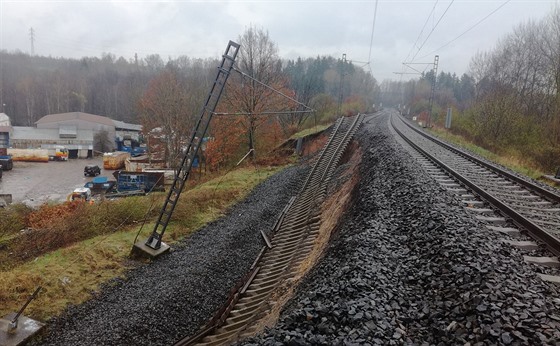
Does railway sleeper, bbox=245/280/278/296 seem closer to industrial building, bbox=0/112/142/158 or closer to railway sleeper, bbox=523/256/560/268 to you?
railway sleeper, bbox=523/256/560/268

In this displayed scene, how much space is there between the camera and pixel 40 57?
163 m

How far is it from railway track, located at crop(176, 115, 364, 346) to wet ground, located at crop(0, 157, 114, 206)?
1042 inches

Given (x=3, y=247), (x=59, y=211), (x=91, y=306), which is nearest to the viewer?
(x=91, y=306)

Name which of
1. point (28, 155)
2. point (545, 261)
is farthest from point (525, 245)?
point (28, 155)

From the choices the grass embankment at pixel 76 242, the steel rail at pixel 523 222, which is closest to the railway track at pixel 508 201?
the steel rail at pixel 523 222

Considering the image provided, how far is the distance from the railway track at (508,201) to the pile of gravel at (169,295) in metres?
7.14

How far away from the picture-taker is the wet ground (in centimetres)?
3776

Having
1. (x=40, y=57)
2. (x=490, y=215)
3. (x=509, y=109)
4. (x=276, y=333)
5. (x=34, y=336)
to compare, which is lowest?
(x=34, y=336)

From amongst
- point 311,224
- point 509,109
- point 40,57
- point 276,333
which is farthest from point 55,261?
point 40,57

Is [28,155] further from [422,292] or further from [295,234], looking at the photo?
[422,292]

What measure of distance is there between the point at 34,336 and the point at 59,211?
1324cm

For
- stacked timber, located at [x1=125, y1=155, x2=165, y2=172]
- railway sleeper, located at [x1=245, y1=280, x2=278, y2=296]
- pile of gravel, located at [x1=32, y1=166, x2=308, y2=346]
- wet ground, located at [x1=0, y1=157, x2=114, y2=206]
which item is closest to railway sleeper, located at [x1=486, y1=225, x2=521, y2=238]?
railway sleeper, located at [x1=245, y1=280, x2=278, y2=296]

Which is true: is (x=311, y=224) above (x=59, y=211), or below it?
above

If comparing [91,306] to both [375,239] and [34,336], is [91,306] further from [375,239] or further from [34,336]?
[375,239]
